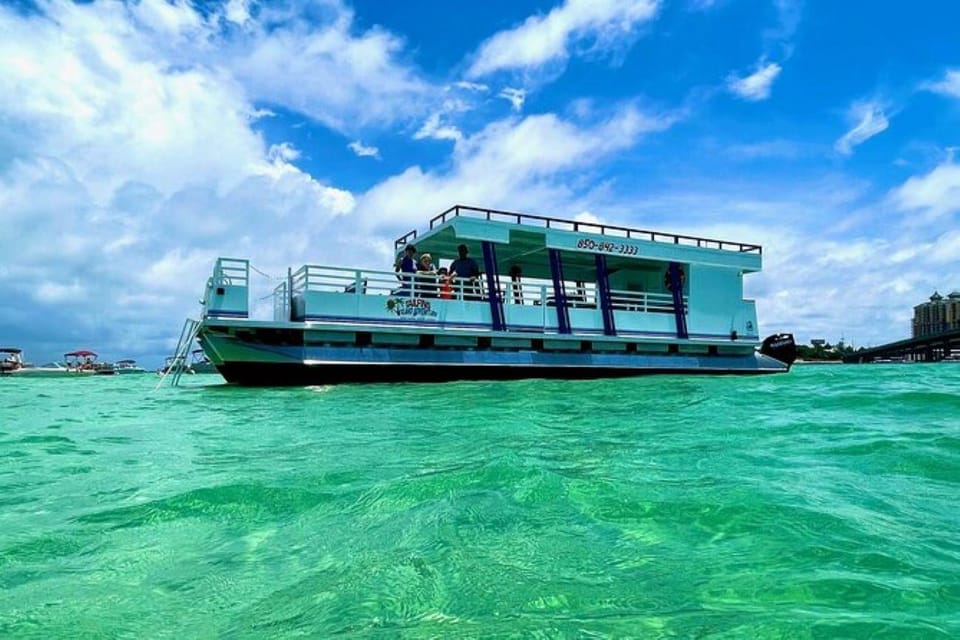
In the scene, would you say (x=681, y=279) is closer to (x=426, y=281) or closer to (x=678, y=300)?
(x=678, y=300)

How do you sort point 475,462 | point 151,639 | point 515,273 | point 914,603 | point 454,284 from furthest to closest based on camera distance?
point 515,273, point 454,284, point 475,462, point 914,603, point 151,639

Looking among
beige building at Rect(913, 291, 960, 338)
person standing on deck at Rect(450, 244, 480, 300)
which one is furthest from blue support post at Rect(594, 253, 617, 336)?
beige building at Rect(913, 291, 960, 338)

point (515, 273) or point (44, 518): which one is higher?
point (515, 273)

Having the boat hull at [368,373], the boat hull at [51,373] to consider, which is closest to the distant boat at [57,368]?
the boat hull at [51,373]

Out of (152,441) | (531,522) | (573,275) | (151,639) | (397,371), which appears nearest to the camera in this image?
(151,639)

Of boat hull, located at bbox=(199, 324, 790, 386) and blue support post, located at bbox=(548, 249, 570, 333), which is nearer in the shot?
boat hull, located at bbox=(199, 324, 790, 386)

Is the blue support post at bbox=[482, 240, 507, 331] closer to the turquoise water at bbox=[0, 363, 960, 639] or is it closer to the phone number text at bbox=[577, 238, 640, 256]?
the phone number text at bbox=[577, 238, 640, 256]

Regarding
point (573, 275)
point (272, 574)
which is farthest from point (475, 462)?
point (573, 275)

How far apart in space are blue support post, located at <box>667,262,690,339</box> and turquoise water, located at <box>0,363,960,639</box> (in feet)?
41.3

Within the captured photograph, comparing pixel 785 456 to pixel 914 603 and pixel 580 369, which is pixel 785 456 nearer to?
pixel 914 603

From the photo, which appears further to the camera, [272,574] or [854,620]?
[272,574]

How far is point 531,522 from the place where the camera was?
3098mm

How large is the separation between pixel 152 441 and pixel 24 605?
4.04 metres

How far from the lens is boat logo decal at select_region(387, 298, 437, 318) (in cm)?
1454
